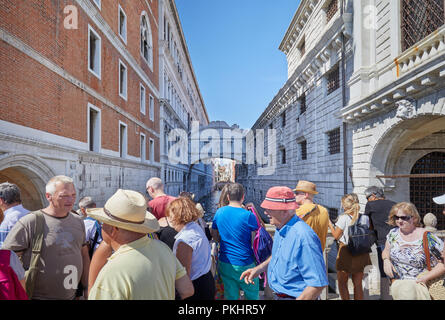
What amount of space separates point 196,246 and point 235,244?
28.4 inches

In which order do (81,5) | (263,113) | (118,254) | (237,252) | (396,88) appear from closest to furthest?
1. (118,254)
2. (237,252)
3. (396,88)
4. (81,5)
5. (263,113)

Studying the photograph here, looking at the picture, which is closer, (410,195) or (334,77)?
(410,195)

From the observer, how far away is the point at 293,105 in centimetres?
1675

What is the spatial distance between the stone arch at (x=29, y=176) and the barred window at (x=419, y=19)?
33.8 ft

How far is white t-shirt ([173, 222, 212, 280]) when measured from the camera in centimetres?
266

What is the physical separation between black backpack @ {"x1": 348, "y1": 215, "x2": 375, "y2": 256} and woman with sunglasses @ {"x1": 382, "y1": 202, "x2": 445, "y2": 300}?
488 millimetres

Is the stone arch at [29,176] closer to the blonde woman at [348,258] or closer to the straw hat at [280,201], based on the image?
the straw hat at [280,201]

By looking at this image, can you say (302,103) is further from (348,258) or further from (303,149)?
(348,258)

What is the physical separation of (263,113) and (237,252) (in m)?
22.6

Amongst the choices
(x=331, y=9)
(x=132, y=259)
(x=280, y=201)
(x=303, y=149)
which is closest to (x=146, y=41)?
(x=331, y=9)

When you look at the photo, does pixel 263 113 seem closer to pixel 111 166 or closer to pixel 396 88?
pixel 111 166

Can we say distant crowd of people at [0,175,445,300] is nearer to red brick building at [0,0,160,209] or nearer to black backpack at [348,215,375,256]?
black backpack at [348,215,375,256]

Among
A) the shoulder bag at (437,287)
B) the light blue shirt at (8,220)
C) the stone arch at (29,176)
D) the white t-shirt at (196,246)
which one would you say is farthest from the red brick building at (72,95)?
the shoulder bag at (437,287)

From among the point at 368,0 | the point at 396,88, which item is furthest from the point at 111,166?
the point at 368,0
